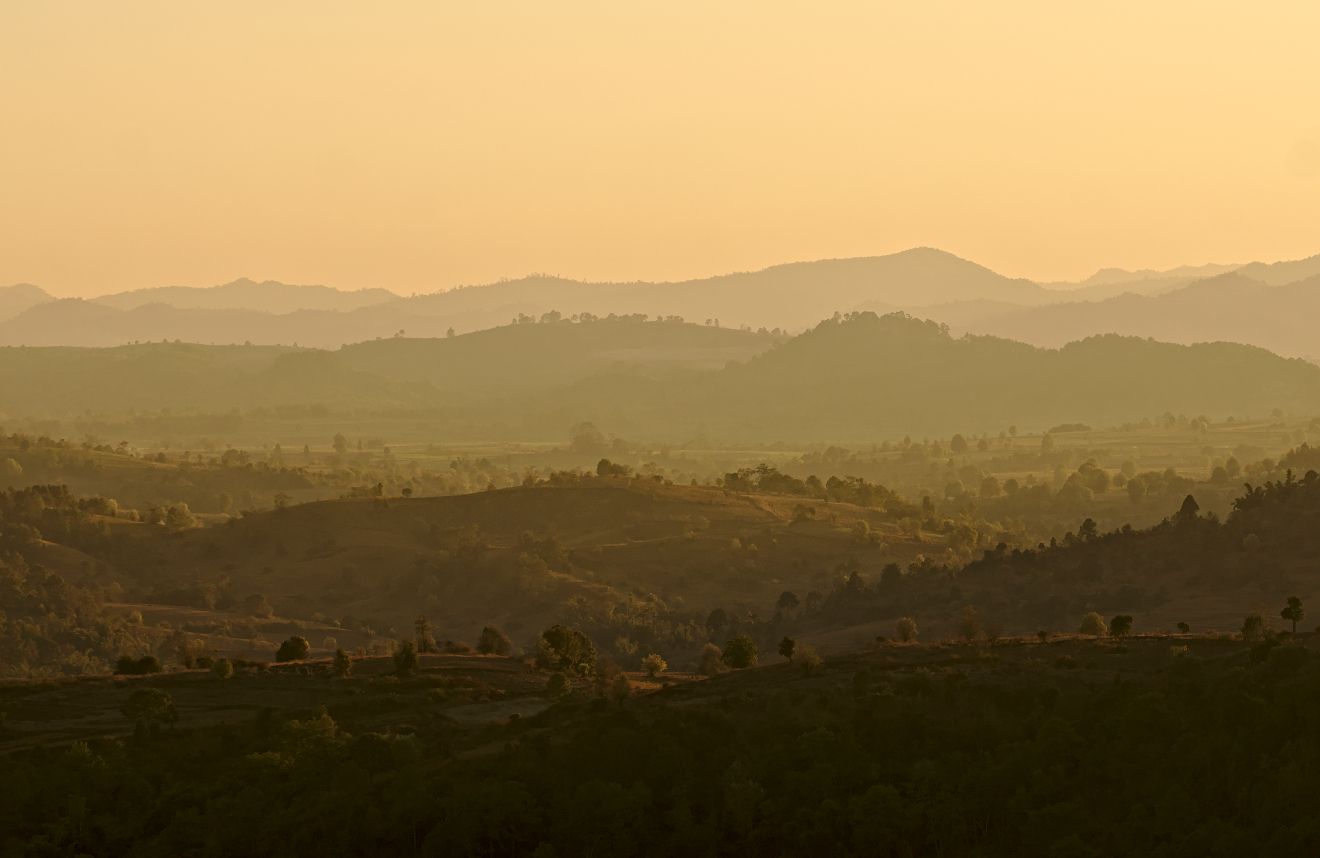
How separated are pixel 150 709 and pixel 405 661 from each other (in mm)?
15202

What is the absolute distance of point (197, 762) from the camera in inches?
2970

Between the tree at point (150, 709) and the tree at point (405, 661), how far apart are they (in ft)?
41.6

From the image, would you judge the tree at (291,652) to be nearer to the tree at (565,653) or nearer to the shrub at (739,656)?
the tree at (565,653)

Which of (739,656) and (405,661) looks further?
(739,656)

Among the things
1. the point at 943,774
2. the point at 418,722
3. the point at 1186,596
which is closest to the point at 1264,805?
the point at 943,774

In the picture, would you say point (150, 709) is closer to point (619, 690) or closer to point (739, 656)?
point (619, 690)

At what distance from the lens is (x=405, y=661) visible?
9425cm

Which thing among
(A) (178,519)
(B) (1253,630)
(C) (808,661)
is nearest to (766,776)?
(C) (808,661)

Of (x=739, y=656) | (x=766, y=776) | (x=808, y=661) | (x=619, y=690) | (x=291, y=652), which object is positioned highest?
(x=808, y=661)

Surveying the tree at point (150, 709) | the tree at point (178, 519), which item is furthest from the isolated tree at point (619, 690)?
the tree at point (178, 519)

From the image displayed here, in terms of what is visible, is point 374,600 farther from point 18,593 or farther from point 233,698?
point 233,698

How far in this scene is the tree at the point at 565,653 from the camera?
9938 centimetres

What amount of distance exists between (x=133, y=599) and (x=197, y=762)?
297 feet

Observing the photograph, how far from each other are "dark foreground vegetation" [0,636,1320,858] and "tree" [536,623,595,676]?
1791cm
